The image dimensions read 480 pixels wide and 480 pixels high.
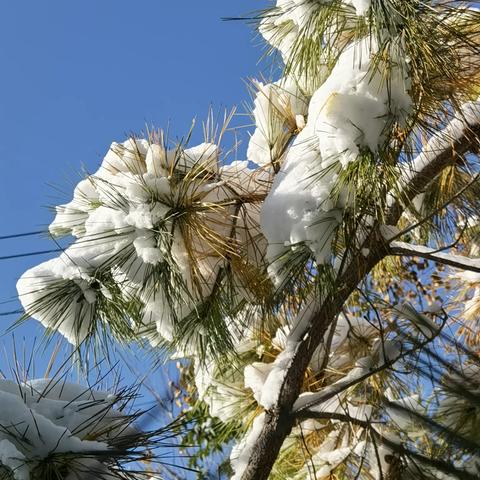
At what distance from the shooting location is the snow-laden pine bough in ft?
5.85

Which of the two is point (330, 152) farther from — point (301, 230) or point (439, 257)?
point (439, 257)

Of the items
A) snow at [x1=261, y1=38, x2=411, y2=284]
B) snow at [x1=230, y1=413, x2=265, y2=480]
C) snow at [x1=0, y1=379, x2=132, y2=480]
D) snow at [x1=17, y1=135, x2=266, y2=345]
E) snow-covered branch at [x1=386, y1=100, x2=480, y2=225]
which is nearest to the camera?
snow at [x1=0, y1=379, x2=132, y2=480]

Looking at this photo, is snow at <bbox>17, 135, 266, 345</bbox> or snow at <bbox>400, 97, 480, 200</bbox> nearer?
snow at <bbox>17, 135, 266, 345</bbox>

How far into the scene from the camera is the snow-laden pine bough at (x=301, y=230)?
1.78 metres

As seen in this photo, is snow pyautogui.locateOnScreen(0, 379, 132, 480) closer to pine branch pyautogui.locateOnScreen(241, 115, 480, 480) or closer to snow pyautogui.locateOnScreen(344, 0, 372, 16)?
pine branch pyautogui.locateOnScreen(241, 115, 480, 480)

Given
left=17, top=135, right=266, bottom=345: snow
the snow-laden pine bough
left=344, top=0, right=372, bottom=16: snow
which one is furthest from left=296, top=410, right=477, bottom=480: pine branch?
left=344, top=0, right=372, bottom=16: snow

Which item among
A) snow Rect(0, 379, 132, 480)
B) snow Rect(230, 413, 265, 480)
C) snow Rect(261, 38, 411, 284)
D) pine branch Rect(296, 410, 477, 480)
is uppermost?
snow Rect(261, 38, 411, 284)

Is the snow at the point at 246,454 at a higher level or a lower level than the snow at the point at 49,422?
higher

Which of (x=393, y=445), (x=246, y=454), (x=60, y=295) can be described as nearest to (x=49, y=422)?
(x=60, y=295)

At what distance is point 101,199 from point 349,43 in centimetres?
69

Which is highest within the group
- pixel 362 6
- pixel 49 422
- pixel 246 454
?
pixel 362 6

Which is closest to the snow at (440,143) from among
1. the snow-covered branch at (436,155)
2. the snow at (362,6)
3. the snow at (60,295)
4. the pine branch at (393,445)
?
the snow-covered branch at (436,155)

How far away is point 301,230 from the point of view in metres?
1.75

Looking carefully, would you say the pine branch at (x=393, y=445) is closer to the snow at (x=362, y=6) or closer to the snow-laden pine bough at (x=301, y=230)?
the snow-laden pine bough at (x=301, y=230)
